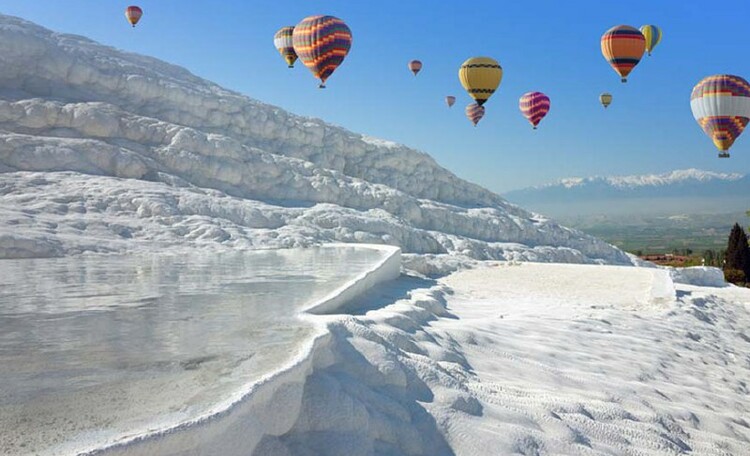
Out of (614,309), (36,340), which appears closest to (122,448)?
(36,340)

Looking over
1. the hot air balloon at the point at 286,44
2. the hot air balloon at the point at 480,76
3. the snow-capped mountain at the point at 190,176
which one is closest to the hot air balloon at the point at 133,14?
the snow-capped mountain at the point at 190,176

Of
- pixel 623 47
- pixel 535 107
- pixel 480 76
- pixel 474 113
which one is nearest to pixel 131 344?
pixel 480 76

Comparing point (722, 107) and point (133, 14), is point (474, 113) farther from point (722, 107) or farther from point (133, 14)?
point (133, 14)

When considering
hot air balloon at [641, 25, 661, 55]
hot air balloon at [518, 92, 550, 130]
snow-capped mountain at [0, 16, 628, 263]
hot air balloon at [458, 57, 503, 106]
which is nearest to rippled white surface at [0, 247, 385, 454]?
snow-capped mountain at [0, 16, 628, 263]

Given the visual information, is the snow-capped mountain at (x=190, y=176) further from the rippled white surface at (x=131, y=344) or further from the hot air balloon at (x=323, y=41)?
the rippled white surface at (x=131, y=344)

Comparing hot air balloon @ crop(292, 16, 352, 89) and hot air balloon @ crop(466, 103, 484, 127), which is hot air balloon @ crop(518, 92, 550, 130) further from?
hot air balloon @ crop(292, 16, 352, 89)

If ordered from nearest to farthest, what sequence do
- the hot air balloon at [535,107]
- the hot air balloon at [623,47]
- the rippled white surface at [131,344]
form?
the rippled white surface at [131,344] < the hot air balloon at [623,47] < the hot air balloon at [535,107]
